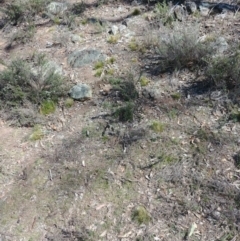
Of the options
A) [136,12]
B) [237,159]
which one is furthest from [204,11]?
[237,159]

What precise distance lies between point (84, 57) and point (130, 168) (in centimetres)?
183

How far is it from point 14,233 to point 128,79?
6.14ft

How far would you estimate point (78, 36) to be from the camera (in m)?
5.69

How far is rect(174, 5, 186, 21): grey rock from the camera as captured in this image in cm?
550

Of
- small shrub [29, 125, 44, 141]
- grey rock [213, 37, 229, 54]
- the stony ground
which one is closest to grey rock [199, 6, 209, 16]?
the stony ground

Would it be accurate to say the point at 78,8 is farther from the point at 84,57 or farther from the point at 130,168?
the point at 130,168

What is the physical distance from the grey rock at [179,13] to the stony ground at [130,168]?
68 centimetres

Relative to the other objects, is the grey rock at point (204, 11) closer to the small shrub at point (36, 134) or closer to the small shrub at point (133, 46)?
the small shrub at point (133, 46)

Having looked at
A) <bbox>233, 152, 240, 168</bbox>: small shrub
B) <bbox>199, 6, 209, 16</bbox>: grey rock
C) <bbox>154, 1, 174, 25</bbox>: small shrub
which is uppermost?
<bbox>154, 1, 174, 25</bbox>: small shrub

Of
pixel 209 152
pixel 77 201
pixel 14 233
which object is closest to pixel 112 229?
pixel 77 201

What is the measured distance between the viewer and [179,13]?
5512 millimetres

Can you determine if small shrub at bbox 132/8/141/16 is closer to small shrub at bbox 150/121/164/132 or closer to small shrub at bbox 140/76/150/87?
small shrub at bbox 140/76/150/87

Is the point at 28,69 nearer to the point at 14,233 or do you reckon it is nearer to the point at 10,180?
the point at 10,180

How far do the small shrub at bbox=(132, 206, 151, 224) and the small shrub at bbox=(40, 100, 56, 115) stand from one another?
152 centimetres
